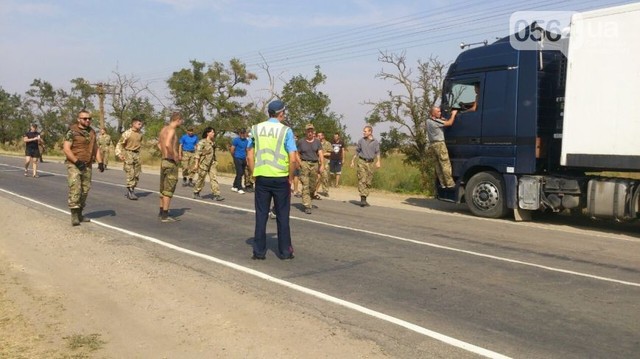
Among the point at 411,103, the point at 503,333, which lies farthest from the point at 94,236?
the point at 411,103

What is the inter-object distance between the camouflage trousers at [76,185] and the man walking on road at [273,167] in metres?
4.07

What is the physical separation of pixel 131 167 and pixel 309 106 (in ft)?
58.7

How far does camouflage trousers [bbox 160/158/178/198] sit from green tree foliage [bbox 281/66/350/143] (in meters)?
20.4

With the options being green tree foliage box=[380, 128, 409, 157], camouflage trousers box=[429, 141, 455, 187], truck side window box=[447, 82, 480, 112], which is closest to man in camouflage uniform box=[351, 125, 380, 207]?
camouflage trousers box=[429, 141, 455, 187]

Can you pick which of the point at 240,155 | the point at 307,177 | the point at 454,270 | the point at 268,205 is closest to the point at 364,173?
the point at 307,177

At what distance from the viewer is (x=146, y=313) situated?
5293 mm

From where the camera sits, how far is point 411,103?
880 inches

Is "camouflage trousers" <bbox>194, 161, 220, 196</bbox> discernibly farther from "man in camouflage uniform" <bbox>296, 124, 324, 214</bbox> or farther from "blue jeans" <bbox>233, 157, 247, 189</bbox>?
"man in camouflage uniform" <bbox>296, 124, 324, 214</bbox>

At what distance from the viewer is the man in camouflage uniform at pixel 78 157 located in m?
9.76

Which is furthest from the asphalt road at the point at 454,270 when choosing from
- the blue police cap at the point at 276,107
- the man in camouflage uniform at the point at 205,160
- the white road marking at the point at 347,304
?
the man in camouflage uniform at the point at 205,160

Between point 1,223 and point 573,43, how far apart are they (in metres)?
10.6

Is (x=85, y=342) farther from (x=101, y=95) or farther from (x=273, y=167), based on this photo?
(x=101, y=95)

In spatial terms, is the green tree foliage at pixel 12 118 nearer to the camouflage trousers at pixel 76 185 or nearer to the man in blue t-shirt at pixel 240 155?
the man in blue t-shirt at pixel 240 155

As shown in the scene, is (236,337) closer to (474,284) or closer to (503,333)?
(503,333)
